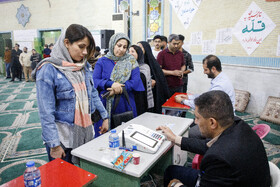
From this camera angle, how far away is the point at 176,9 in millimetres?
6035

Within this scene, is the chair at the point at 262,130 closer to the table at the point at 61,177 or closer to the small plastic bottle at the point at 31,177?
the table at the point at 61,177

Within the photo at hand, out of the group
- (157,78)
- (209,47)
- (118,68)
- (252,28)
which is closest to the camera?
(118,68)

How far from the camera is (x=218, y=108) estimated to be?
1.20 meters

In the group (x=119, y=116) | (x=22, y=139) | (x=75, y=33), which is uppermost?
(x=75, y=33)

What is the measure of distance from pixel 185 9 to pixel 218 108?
523 cm

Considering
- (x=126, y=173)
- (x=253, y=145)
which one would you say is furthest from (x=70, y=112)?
(x=253, y=145)

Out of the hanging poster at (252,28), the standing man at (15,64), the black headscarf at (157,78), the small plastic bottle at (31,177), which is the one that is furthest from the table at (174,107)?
the standing man at (15,64)

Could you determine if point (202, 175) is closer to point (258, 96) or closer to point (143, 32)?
point (258, 96)

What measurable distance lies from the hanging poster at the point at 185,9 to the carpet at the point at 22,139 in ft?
8.91

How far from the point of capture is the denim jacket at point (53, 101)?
1290 millimetres

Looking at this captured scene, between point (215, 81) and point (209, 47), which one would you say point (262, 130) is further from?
point (209, 47)

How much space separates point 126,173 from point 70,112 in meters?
0.56

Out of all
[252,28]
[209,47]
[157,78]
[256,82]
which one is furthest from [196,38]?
[157,78]

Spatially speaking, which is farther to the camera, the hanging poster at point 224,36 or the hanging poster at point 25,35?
the hanging poster at point 25,35
